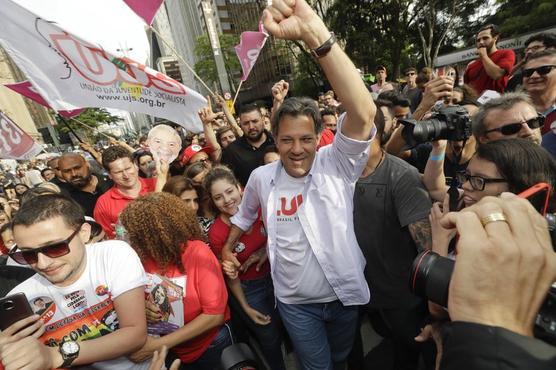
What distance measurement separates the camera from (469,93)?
10.9 feet

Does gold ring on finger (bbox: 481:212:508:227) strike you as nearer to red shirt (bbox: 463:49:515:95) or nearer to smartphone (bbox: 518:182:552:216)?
smartphone (bbox: 518:182:552:216)

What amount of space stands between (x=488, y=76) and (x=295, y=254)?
4.37 metres

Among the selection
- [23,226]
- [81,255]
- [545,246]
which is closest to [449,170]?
[545,246]

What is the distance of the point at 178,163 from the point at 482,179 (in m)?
4.23

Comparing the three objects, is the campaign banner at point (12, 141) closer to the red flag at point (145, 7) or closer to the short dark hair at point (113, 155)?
the short dark hair at point (113, 155)

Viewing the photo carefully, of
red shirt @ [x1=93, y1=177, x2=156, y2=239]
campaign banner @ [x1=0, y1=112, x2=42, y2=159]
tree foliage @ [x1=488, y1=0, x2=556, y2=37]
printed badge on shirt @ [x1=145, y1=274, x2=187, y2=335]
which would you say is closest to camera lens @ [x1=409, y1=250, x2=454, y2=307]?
printed badge on shirt @ [x1=145, y1=274, x2=187, y2=335]

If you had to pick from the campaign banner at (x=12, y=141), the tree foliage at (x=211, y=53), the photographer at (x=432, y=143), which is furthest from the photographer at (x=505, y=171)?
the tree foliage at (x=211, y=53)

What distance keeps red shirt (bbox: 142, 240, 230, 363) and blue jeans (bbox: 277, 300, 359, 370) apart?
429mm

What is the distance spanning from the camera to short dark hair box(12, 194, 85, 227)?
4.47ft

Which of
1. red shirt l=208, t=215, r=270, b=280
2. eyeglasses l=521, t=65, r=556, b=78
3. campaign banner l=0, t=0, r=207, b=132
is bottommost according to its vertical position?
red shirt l=208, t=215, r=270, b=280

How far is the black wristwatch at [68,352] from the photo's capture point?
48.9 inches

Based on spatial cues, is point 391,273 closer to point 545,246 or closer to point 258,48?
point 545,246

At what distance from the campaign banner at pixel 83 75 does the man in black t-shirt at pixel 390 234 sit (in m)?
2.18

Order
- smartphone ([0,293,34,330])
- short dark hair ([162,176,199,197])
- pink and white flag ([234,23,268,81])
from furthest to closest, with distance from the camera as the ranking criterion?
pink and white flag ([234,23,268,81]) → short dark hair ([162,176,199,197]) → smartphone ([0,293,34,330])
